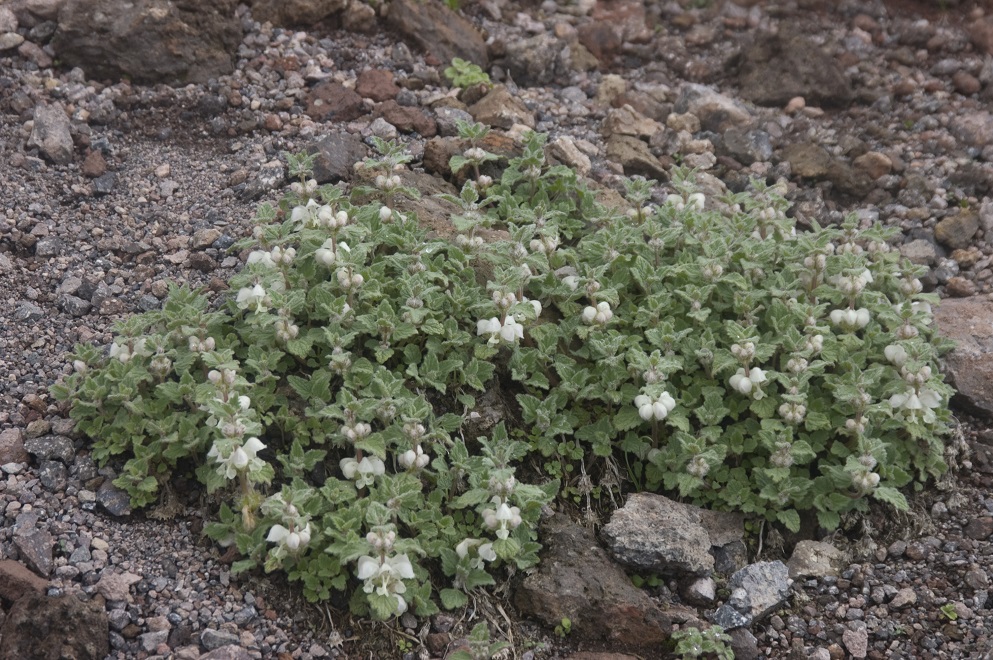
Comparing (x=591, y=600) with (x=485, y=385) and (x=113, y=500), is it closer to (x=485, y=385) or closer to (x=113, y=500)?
(x=485, y=385)

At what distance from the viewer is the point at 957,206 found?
678 centimetres

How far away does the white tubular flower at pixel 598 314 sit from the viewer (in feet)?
16.2

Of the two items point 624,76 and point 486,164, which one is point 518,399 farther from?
point 624,76

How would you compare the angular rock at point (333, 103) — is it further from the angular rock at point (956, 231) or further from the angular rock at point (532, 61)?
the angular rock at point (956, 231)

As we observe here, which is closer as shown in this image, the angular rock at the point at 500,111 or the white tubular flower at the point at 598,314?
the white tubular flower at the point at 598,314

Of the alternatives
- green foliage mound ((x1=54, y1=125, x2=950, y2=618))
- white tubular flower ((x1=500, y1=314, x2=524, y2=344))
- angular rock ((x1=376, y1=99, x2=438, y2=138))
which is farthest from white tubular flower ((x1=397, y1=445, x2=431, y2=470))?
angular rock ((x1=376, y1=99, x2=438, y2=138))

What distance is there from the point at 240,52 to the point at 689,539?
4564 mm

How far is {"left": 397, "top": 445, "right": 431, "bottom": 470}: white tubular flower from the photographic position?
4305mm

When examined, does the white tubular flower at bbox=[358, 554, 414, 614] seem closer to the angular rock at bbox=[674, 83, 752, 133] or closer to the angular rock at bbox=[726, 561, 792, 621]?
the angular rock at bbox=[726, 561, 792, 621]

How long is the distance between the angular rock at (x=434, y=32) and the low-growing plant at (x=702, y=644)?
4565 millimetres

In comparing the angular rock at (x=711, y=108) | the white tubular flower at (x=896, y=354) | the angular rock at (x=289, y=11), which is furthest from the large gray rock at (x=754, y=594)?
the angular rock at (x=289, y=11)

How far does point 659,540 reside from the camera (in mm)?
4496

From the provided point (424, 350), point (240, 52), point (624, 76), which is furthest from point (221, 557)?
point (624, 76)

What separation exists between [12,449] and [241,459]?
1187 mm
